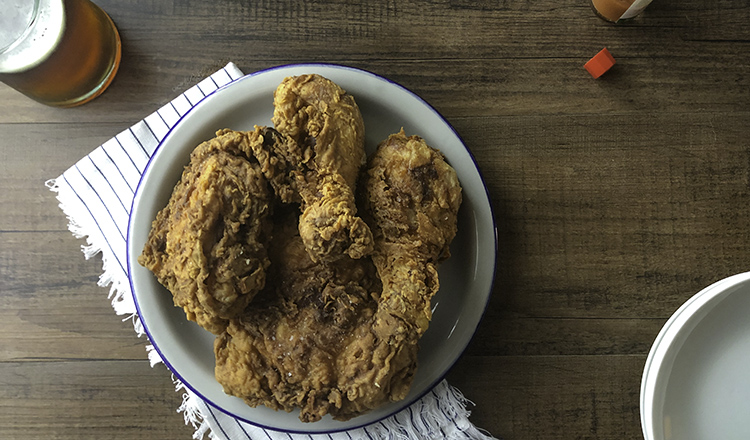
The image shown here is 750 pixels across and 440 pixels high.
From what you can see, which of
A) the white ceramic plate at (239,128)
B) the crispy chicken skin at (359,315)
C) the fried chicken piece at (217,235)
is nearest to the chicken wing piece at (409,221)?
the crispy chicken skin at (359,315)

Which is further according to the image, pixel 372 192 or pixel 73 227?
pixel 73 227

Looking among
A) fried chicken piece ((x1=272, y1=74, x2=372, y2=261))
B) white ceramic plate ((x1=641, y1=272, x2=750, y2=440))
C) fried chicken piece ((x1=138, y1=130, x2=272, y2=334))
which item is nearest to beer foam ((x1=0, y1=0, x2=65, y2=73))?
fried chicken piece ((x1=138, y1=130, x2=272, y2=334))

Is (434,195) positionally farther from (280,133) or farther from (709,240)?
(709,240)

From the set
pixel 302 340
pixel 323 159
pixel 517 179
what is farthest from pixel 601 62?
pixel 302 340

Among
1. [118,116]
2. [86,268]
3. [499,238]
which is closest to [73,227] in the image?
[86,268]

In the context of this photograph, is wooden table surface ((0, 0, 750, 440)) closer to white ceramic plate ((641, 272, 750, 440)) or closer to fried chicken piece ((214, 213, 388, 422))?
white ceramic plate ((641, 272, 750, 440))

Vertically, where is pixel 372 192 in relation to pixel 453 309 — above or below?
above
